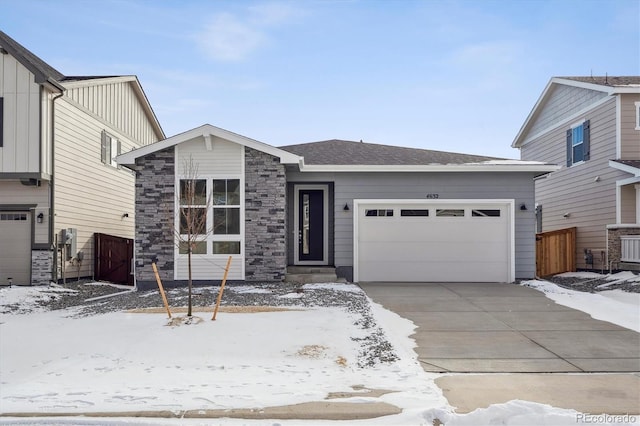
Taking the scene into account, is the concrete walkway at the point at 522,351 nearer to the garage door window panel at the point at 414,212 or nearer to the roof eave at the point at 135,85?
the garage door window panel at the point at 414,212

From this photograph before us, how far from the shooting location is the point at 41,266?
1219 centimetres

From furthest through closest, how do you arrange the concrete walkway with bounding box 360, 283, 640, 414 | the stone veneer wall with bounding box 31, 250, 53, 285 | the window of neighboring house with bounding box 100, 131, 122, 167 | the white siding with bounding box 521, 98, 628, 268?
the window of neighboring house with bounding box 100, 131, 122, 167, the white siding with bounding box 521, 98, 628, 268, the stone veneer wall with bounding box 31, 250, 53, 285, the concrete walkway with bounding box 360, 283, 640, 414

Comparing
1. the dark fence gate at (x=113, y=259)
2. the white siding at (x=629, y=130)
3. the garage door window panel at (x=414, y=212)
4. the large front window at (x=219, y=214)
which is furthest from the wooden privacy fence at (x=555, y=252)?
the dark fence gate at (x=113, y=259)

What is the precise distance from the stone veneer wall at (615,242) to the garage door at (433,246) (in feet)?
13.3

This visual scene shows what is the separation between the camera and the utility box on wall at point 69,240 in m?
12.7

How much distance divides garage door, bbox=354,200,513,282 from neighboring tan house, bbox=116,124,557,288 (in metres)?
0.03

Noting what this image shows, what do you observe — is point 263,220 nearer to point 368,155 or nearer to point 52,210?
point 368,155

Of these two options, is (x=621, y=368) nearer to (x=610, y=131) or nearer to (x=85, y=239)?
(x=610, y=131)

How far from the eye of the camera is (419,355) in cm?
579

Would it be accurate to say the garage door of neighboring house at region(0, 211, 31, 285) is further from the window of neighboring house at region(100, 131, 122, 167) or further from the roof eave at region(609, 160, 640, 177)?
the roof eave at region(609, 160, 640, 177)

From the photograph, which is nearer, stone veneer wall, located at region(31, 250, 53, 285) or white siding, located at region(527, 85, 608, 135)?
stone veneer wall, located at region(31, 250, 53, 285)

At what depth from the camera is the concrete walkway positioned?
4.43 m

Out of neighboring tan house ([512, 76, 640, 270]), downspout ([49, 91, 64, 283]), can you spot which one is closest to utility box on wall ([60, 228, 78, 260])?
downspout ([49, 91, 64, 283])

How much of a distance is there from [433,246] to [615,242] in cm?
595
